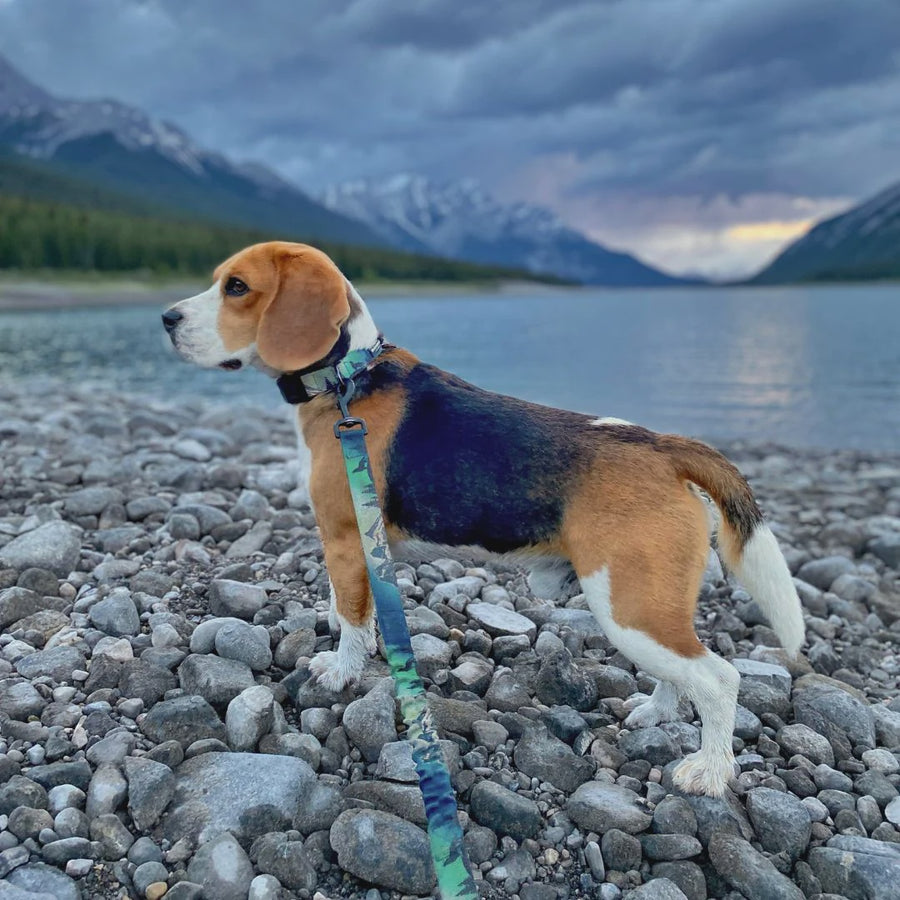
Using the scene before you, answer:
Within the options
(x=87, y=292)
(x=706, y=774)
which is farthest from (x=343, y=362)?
(x=87, y=292)

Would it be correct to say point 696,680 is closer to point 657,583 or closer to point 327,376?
point 657,583

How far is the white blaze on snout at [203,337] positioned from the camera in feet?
13.8

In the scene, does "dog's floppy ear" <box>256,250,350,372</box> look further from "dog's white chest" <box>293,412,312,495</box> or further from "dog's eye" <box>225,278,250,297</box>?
"dog's white chest" <box>293,412,312,495</box>

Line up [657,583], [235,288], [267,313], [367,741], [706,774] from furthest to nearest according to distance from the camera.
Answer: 1. [235,288]
2. [267,313]
3. [367,741]
4. [706,774]
5. [657,583]

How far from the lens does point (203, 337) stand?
4.20 m

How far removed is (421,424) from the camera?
4035mm

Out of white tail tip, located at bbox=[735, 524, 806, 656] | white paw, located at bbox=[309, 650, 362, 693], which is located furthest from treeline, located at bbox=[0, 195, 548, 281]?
white tail tip, located at bbox=[735, 524, 806, 656]

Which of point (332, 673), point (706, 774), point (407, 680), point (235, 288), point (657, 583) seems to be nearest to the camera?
point (407, 680)

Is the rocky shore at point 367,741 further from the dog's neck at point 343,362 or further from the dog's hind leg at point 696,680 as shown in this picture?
the dog's neck at point 343,362

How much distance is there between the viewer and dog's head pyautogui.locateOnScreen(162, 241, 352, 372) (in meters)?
4.01

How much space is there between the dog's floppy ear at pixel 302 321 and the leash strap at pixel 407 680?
0.90 feet

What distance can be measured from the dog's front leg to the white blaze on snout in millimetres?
1107

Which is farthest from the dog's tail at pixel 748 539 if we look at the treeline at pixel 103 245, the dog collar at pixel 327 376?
the treeline at pixel 103 245

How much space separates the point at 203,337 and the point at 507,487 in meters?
1.81
